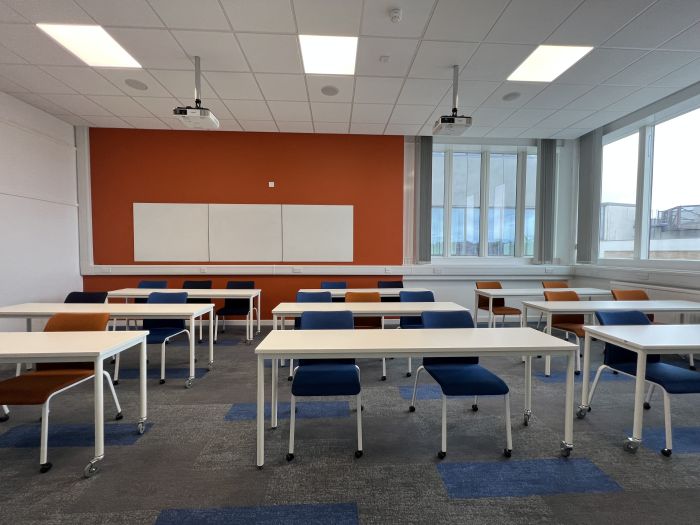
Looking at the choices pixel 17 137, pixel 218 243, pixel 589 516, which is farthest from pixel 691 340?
pixel 17 137

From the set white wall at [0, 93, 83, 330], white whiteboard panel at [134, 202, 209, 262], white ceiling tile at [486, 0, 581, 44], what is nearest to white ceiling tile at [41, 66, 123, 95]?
white wall at [0, 93, 83, 330]

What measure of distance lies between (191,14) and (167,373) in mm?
3725

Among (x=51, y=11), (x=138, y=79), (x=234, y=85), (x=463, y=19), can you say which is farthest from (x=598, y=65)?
(x=51, y=11)

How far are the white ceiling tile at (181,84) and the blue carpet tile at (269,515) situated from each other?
175 inches

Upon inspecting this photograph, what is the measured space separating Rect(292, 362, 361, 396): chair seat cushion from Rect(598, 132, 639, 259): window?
5945 millimetres

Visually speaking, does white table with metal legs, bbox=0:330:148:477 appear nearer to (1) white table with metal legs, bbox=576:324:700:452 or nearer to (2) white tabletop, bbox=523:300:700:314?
(1) white table with metal legs, bbox=576:324:700:452

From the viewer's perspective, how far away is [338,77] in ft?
13.6

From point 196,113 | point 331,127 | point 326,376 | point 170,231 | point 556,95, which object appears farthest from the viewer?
point 170,231

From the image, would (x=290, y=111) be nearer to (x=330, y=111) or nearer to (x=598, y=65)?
(x=330, y=111)

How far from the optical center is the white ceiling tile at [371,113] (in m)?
4.98

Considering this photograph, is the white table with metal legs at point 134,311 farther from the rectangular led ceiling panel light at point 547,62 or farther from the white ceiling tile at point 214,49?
the rectangular led ceiling panel light at point 547,62

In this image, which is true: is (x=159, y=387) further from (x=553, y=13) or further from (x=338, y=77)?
(x=553, y=13)

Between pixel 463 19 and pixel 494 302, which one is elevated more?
pixel 463 19

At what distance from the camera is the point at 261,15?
121 inches
